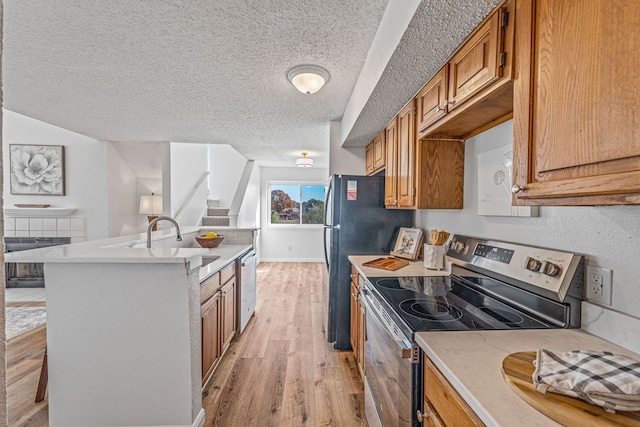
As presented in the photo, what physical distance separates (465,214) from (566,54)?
1.24 metres

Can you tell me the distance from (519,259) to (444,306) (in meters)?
0.39

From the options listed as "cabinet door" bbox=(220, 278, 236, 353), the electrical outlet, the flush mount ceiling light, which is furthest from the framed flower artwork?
the electrical outlet

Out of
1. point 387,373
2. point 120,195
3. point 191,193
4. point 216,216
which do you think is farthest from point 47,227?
point 387,373

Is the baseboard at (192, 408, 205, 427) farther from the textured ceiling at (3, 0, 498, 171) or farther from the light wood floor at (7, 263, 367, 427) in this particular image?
the textured ceiling at (3, 0, 498, 171)

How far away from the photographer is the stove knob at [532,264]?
1214mm

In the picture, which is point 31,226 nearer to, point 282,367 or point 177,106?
point 177,106

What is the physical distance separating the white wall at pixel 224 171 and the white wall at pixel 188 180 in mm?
255

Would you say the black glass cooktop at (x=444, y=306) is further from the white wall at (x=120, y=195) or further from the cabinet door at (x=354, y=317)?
the white wall at (x=120, y=195)

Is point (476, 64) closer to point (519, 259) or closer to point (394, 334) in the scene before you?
point (519, 259)

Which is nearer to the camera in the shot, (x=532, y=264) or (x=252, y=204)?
(x=532, y=264)

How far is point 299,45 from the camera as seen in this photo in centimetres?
178

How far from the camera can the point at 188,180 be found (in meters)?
5.61

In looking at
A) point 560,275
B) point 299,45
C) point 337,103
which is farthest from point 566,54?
point 337,103

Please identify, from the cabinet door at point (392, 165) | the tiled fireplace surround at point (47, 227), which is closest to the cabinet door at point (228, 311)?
the cabinet door at point (392, 165)
